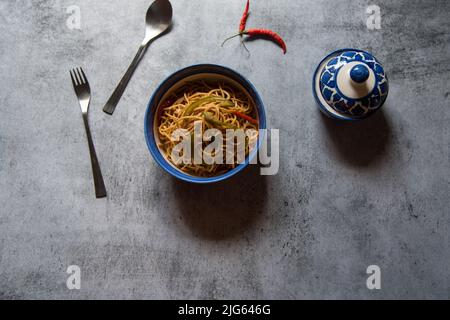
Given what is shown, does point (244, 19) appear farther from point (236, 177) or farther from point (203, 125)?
point (236, 177)

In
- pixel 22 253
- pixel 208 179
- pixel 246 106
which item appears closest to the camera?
pixel 208 179

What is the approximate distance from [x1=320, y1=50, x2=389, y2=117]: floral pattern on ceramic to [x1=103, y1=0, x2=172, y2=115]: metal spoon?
86cm

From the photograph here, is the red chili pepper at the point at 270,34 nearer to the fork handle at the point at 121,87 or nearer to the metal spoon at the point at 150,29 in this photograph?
the metal spoon at the point at 150,29

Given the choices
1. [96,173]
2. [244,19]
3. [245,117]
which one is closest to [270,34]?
[244,19]

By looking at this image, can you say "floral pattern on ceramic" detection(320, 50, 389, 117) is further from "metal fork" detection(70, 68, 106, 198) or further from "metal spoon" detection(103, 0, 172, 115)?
"metal fork" detection(70, 68, 106, 198)

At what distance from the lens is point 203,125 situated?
183 cm

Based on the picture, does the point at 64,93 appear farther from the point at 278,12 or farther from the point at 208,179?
the point at 278,12

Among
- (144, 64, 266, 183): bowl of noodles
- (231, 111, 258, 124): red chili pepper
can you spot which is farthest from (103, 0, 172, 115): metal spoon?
(231, 111, 258, 124): red chili pepper

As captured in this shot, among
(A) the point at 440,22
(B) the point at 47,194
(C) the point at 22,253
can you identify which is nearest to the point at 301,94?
(A) the point at 440,22

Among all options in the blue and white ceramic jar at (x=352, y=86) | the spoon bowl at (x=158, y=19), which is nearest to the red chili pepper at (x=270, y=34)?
the blue and white ceramic jar at (x=352, y=86)

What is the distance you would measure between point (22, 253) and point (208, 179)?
1072 millimetres

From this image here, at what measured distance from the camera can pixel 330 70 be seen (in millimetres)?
1864

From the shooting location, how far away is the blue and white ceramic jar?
1.79 metres

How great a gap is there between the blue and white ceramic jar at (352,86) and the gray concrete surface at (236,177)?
18cm
